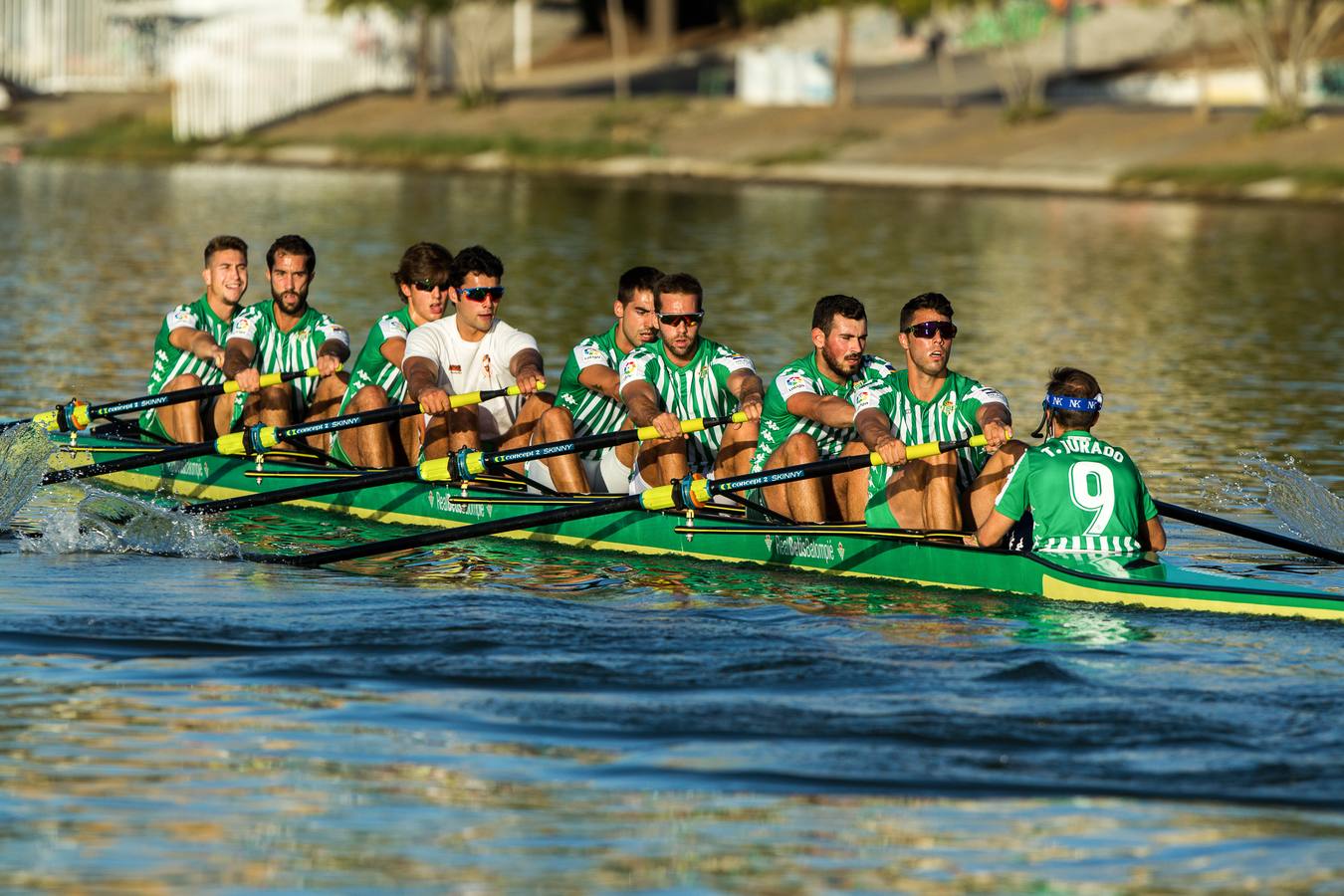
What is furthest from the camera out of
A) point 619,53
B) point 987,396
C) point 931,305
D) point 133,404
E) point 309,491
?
point 619,53

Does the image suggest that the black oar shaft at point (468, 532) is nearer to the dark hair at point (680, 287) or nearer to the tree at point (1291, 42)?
the dark hair at point (680, 287)

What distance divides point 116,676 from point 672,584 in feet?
10.7

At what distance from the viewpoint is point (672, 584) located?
38.3ft

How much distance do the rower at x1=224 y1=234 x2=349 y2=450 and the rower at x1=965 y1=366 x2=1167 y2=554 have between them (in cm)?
527

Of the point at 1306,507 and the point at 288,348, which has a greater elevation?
the point at 288,348

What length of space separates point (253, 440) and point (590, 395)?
7.18ft

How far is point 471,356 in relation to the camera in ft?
44.5

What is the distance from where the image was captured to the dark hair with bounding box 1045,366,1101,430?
10.4 meters

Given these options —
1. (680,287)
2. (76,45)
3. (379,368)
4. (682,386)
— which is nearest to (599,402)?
(682,386)

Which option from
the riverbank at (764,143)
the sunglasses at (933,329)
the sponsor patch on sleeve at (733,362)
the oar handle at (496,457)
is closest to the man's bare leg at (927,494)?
the sunglasses at (933,329)

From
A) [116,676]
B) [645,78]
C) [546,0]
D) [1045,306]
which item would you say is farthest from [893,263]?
[546,0]

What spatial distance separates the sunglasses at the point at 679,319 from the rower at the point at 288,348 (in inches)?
112

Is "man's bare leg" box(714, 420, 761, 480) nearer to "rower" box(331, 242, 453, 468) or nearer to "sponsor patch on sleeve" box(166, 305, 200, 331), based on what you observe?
"rower" box(331, 242, 453, 468)

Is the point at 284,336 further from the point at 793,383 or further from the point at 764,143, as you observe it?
the point at 764,143
